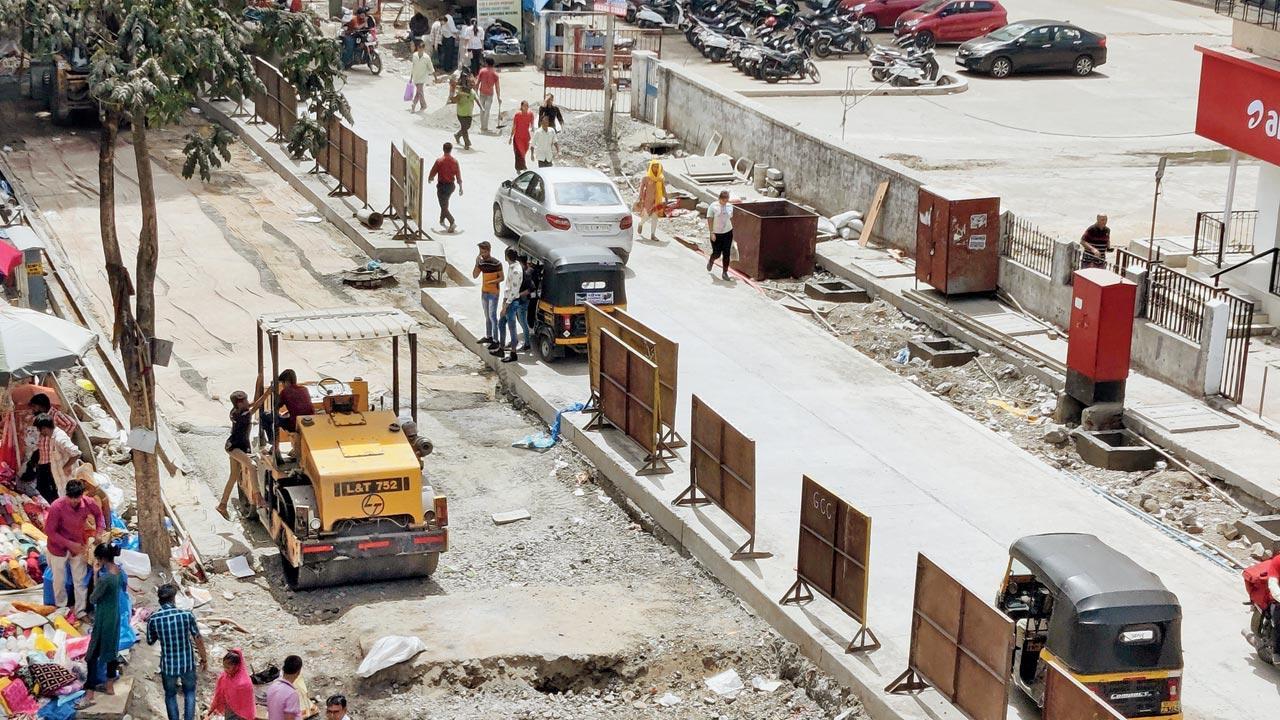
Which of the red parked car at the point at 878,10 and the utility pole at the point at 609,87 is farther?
the red parked car at the point at 878,10

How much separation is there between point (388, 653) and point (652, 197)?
47.2 feet

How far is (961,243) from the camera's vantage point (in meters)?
23.0

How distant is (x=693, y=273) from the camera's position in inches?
1001

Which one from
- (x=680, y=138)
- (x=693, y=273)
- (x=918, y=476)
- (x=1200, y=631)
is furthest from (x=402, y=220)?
(x=1200, y=631)

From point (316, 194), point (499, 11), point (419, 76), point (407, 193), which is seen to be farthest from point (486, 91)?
point (499, 11)

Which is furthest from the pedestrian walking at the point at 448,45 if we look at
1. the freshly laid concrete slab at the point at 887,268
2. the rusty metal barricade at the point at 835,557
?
the rusty metal barricade at the point at 835,557

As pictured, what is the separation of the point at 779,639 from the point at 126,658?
547 cm

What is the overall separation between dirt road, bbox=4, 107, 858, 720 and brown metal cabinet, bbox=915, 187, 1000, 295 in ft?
22.0

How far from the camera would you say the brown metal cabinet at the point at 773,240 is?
83.3 ft

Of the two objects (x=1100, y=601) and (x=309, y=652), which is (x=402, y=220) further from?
(x=1100, y=601)

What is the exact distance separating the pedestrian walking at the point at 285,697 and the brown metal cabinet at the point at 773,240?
14916mm

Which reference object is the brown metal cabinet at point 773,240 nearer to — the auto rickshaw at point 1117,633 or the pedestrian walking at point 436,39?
the auto rickshaw at point 1117,633

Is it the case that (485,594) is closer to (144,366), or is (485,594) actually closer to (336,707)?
(144,366)

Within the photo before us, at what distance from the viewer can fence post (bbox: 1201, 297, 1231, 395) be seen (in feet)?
62.8
